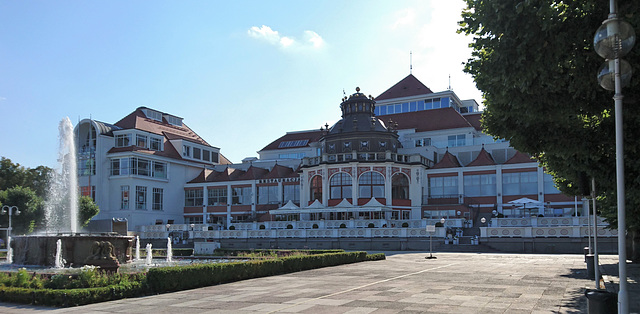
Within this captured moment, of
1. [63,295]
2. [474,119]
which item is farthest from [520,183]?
[63,295]

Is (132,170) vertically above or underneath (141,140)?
underneath

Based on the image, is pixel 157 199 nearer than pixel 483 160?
No

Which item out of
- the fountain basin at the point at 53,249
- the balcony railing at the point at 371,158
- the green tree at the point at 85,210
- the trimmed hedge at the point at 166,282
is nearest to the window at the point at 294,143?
the balcony railing at the point at 371,158

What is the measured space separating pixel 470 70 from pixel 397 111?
6249cm

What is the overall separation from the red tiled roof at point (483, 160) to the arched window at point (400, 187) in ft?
24.3

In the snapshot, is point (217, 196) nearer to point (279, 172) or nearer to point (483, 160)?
point (279, 172)

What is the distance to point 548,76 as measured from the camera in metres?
12.4

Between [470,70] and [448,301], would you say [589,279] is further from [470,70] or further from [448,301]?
[470,70]

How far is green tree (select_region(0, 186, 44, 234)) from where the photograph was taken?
53000 millimetres

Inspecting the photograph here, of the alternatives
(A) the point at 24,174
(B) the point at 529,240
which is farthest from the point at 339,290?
(A) the point at 24,174

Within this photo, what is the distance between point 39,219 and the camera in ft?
179

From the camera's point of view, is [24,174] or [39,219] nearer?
[39,219]

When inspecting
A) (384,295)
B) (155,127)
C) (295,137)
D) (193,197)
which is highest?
(155,127)

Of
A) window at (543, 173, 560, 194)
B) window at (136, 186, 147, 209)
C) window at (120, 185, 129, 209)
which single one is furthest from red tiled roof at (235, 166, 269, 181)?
window at (543, 173, 560, 194)
